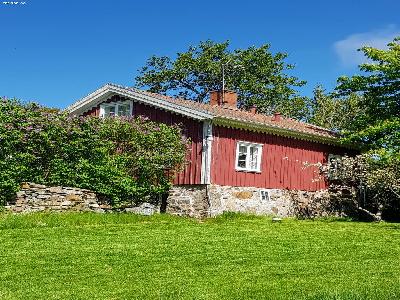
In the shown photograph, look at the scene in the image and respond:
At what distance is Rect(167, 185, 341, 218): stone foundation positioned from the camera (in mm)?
21688

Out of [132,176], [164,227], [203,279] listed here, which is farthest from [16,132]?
[203,279]

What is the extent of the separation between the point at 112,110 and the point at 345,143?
11.1 meters

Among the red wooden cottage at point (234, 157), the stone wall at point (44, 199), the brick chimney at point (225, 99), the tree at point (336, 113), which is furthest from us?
the tree at point (336, 113)

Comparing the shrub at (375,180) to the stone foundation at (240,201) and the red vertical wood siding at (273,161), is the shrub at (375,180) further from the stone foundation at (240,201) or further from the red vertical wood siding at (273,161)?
the stone foundation at (240,201)

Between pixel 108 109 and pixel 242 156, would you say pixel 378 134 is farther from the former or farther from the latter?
pixel 108 109

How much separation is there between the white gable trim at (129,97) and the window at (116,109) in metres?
0.39

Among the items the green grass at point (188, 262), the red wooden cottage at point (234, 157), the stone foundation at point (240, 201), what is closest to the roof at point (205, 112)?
the red wooden cottage at point (234, 157)

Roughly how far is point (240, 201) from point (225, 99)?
7.79 m

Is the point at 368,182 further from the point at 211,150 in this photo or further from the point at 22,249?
the point at 22,249

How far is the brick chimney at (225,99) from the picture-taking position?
28828 mm

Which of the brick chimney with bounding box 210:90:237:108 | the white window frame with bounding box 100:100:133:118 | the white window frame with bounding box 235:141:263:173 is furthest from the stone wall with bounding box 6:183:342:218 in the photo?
the brick chimney with bounding box 210:90:237:108

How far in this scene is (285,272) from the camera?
959cm

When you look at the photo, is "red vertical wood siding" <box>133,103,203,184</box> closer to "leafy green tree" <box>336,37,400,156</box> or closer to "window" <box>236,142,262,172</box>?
"window" <box>236,142,262,172</box>

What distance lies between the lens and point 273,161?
24062 mm
